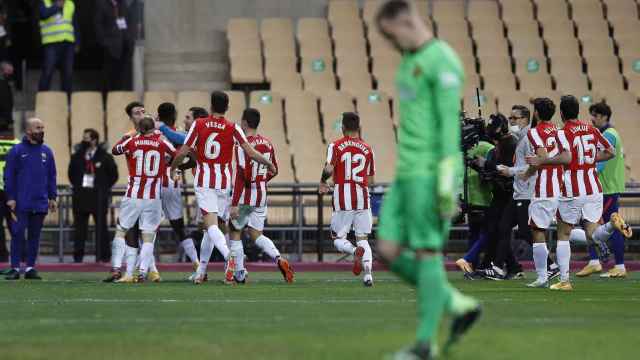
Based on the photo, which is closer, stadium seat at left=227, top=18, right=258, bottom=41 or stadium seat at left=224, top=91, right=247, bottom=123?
stadium seat at left=224, top=91, right=247, bottom=123

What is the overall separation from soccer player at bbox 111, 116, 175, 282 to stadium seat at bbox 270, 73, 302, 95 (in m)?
8.97

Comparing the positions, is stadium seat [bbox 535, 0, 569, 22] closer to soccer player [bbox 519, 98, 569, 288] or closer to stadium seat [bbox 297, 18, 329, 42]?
stadium seat [bbox 297, 18, 329, 42]

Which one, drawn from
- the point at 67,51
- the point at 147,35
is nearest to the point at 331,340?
the point at 67,51

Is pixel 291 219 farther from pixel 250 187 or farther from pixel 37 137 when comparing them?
pixel 37 137

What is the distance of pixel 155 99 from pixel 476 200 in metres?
8.14

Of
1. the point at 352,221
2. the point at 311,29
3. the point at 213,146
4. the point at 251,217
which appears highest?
the point at 311,29

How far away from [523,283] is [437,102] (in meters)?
8.62

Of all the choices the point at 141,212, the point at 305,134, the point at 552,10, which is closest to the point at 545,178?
the point at 141,212

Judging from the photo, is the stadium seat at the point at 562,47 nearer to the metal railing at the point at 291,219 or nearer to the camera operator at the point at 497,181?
the metal railing at the point at 291,219

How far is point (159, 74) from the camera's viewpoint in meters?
26.4

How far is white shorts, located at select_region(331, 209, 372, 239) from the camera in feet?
52.9

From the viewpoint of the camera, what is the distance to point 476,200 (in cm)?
1722

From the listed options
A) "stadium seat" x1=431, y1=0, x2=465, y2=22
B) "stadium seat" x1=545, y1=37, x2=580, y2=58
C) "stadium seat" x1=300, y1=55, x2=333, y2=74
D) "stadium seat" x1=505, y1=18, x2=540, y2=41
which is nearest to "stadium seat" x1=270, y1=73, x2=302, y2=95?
"stadium seat" x1=300, y1=55, x2=333, y2=74

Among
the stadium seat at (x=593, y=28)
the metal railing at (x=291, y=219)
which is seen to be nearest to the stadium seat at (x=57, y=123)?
the metal railing at (x=291, y=219)
